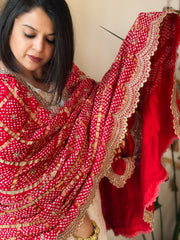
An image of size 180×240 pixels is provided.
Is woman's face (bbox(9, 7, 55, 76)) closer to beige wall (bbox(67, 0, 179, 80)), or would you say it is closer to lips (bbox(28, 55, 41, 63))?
lips (bbox(28, 55, 41, 63))

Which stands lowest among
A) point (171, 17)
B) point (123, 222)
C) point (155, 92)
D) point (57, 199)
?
point (123, 222)

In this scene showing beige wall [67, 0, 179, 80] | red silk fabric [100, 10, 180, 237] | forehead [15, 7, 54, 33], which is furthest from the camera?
beige wall [67, 0, 179, 80]

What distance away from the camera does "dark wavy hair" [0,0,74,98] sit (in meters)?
0.89

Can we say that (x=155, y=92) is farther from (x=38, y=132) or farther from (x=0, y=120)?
(x=0, y=120)

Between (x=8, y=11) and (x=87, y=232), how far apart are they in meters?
0.83

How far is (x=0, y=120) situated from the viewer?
825 mm

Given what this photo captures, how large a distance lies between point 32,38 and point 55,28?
8 cm

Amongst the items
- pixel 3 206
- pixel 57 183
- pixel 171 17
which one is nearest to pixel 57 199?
pixel 57 183

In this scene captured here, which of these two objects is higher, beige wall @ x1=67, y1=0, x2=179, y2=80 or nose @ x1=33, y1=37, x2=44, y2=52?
beige wall @ x1=67, y1=0, x2=179, y2=80

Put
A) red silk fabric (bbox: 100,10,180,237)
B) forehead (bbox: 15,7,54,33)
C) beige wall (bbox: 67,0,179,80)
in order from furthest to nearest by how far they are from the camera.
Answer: beige wall (bbox: 67,0,179,80) → red silk fabric (bbox: 100,10,180,237) → forehead (bbox: 15,7,54,33)

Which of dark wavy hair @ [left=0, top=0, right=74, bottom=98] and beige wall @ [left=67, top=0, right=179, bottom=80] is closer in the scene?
dark wavy hair @ [left=0, top=0, right=74, bottom=98]

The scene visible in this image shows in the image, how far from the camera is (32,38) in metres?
0.90

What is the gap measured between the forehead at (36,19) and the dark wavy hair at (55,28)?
0.04 ft

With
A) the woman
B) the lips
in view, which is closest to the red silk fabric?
the woman
